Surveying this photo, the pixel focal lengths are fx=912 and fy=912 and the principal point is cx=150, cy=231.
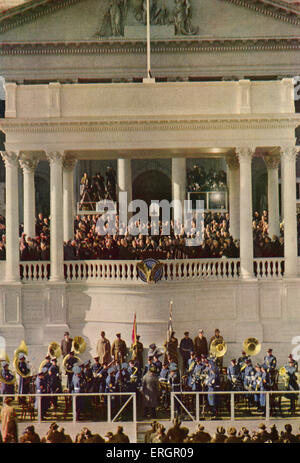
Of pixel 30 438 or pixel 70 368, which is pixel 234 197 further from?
pixel 30 438

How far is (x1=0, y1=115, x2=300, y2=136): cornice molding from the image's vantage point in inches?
1366

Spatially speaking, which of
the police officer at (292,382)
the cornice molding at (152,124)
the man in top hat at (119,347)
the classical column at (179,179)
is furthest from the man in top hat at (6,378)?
the classical column at (179,179)

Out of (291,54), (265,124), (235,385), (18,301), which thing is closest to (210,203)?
(291,54)

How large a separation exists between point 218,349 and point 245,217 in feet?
20.9

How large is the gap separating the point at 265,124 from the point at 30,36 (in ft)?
56.2

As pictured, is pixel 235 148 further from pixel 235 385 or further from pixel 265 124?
pixel 235 385

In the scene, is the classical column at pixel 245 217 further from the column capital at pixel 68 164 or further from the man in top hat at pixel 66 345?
the column capital at pixel 68 164

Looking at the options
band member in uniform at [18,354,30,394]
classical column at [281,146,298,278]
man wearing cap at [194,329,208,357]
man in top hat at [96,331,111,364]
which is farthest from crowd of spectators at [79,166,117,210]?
band member in uniform at [18,354,30,394]

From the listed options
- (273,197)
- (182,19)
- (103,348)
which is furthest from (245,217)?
(182,19)

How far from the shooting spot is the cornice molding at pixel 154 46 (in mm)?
46812

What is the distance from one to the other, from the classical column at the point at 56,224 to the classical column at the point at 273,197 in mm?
9377

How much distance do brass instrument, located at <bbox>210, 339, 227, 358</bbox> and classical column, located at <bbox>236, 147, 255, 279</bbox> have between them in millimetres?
4456

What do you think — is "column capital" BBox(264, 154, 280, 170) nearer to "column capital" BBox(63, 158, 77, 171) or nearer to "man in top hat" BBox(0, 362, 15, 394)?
"column capital" BBox(63, 158, 77, 171)

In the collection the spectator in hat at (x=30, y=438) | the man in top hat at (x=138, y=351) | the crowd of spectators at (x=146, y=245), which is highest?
the crowd of spectators at (x=146, y=245)
